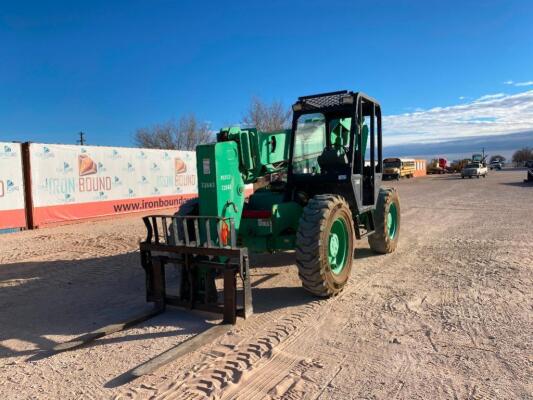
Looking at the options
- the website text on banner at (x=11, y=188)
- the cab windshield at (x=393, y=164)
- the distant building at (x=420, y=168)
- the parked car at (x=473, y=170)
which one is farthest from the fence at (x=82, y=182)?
the distant building at (x=420, y=168)

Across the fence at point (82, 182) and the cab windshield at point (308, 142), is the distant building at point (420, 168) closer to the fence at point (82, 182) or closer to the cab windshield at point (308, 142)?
the fence at point (82, 182)

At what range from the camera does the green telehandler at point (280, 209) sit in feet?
17.8

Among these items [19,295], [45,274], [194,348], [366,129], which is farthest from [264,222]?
[45,274]

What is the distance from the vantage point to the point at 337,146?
307 inches

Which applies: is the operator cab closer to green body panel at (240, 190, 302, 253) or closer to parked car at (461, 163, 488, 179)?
A: green body panel at (240, 190, 302, 253)

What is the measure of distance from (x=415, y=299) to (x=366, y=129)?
3.14 m

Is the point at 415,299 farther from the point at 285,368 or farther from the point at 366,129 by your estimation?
the point at 366,129

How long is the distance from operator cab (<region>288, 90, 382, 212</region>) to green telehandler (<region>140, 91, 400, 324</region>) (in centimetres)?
2

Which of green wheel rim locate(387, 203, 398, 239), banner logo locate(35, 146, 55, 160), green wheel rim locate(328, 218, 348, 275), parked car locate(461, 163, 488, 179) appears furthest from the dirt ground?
parked car locate(461, 163, 488, 179)

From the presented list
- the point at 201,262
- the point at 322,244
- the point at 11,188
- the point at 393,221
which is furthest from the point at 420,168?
the point at 201,262

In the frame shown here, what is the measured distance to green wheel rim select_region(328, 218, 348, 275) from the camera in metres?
6.14

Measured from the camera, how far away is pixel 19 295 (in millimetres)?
6730

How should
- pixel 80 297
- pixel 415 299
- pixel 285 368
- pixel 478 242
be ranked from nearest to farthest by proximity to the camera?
pixel 285 368, pixel 415 299, pixel 80 297, pixel 478 242

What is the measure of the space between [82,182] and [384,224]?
38.6ft
